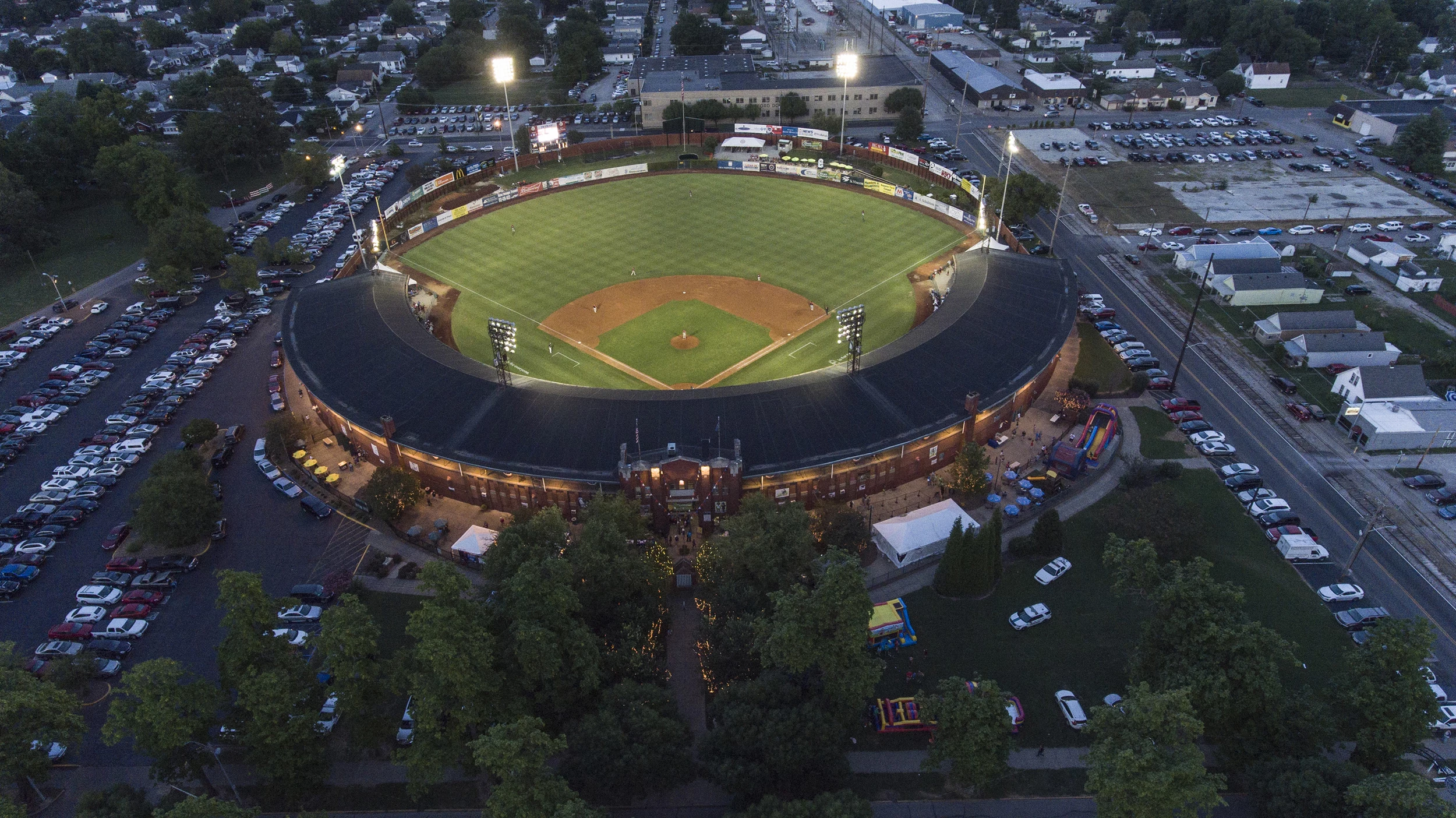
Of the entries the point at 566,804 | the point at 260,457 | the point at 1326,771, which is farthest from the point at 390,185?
the point at 1326,771

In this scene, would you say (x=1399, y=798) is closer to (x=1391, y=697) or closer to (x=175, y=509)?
(x=1391, y=697)


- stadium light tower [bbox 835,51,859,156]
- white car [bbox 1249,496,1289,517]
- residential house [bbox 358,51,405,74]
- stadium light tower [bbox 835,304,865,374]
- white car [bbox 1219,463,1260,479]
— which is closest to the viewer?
white car [bbox 1249,496,1289,517]

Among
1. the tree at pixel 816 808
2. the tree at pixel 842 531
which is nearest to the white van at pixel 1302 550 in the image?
the tree at pixel 842 531

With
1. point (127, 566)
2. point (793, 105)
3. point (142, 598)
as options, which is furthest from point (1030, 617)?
point (793, 105)

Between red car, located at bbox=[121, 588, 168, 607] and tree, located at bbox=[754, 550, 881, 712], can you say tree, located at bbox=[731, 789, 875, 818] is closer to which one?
tree, located at bbox=[754, 550, 881, 712]

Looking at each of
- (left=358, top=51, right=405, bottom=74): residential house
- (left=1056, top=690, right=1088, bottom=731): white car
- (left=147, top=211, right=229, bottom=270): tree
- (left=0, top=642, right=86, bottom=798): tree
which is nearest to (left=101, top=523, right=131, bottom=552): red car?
(left=0, top=642, right=86, bottom=798): tree

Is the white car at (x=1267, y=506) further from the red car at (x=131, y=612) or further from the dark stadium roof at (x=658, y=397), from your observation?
the red car at (x=131, y=612)
